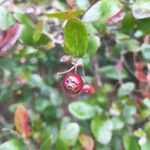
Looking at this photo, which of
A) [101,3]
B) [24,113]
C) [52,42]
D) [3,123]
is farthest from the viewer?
[3,123]

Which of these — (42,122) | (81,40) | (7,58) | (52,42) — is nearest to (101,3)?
(81,40)

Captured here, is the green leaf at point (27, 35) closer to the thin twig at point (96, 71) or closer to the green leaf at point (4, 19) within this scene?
the green leaf at point (4, 19)

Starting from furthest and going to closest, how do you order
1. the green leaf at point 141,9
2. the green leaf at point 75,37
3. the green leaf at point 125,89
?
the green leaf at point 125,89 → the green leaf at point 141,9 → the green leaf at point 75,37

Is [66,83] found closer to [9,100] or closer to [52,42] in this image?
[52,42]

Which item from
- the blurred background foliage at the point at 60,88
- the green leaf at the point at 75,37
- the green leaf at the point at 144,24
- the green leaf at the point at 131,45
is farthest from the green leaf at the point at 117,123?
the green leaf at the point at 75,37

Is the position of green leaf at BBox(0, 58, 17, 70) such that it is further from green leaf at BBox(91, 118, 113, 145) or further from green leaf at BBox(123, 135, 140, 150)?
green leaf at BBox(123, 135, 140, 150)

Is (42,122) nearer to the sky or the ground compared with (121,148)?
nearer to the sky

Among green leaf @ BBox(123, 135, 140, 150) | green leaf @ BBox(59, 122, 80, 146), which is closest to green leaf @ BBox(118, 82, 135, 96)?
green leaf @ BBox(123, 135, 140, 150)
